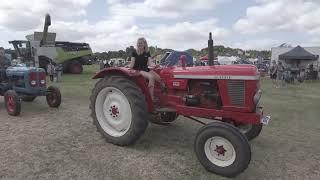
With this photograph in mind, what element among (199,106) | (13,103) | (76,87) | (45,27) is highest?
(45,27)

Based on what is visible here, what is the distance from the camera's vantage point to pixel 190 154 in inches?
233

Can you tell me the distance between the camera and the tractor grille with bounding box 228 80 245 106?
218 inches

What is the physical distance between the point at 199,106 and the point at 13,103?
4.64 meters

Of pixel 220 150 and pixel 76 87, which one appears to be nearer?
pixel 220 150

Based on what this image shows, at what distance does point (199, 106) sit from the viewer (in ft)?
19.9

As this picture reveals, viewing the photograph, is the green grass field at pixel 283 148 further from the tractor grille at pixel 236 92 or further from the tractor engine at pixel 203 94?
the tractor grille at pixel 236 92

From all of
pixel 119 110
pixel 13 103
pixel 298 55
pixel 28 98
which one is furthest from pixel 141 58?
pixel 298 55

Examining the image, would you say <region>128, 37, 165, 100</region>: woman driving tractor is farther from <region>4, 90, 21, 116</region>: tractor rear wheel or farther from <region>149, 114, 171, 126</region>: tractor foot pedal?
<region>4, 90, 21, 116</region>: tractor rear wheel

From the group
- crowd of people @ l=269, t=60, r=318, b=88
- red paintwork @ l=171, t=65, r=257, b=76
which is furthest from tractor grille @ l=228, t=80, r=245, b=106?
crowd of people @ l=269, t=60, r=318, b=88

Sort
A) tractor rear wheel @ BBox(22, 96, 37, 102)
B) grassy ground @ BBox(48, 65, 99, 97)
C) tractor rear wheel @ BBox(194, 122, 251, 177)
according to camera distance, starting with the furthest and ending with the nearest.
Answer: grassy ground @ BBox(48, 65, 99, 97)
tractor rear wheel @ BBox(22, 96, 37, 102)
tractor rear wheel @ BBox(194, 122, 251, 177)

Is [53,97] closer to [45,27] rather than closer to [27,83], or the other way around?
[27,83]

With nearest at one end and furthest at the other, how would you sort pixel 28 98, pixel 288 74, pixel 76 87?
1. pixel 28 98
2. pixel 76 87
3. pixel 288 74

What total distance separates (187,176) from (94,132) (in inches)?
102

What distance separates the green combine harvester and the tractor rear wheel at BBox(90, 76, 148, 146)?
16224mm
